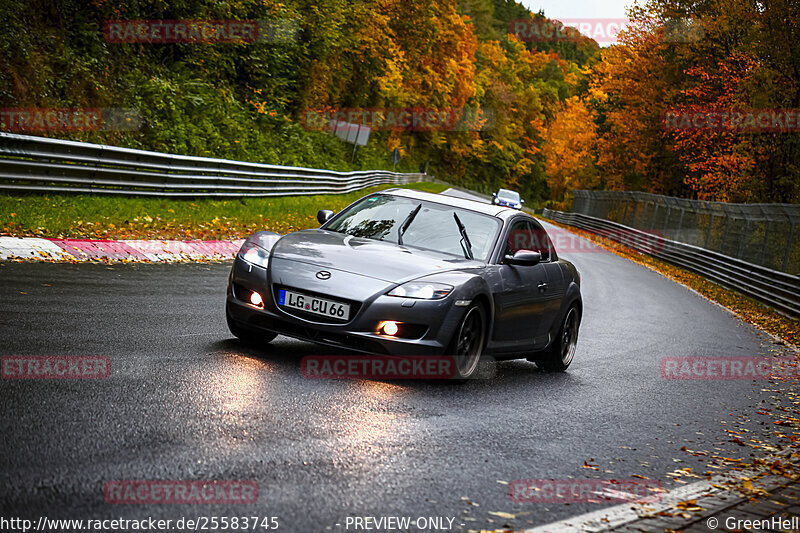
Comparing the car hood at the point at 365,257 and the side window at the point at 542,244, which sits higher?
the side window at the point at 542,244

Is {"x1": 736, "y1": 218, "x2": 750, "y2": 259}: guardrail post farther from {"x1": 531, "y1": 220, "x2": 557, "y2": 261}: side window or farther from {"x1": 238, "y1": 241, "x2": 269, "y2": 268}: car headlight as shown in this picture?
{"x1": 238, "y1": 241, "x2": 269, "y2": 268}: car headlight

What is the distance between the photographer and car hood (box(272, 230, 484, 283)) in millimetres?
7438

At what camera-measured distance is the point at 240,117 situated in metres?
32.9

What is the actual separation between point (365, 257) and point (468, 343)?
1.06 metres

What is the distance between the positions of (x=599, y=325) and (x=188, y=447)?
1042 centimetres

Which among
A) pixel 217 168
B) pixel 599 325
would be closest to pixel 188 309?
pixel 599 325

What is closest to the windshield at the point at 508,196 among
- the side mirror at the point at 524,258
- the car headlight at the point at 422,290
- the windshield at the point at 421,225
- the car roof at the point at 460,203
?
the car roof at the point at 460,203

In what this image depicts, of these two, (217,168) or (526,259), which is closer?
(526,259)

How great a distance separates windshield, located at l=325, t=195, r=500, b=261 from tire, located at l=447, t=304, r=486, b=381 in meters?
0.73

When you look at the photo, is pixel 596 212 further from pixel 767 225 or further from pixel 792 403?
pixel 792 403

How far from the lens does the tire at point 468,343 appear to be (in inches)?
294
